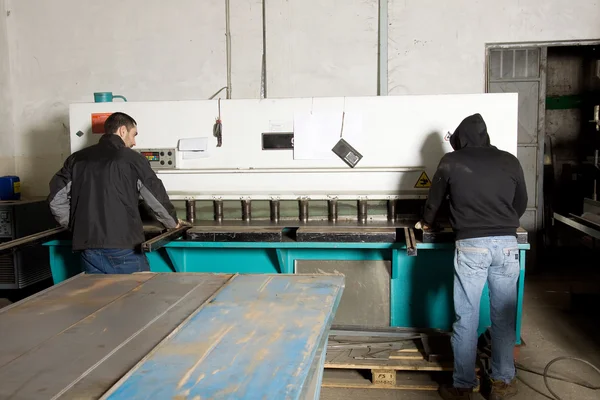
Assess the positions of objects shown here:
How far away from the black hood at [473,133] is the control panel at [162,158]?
1330 millimetres

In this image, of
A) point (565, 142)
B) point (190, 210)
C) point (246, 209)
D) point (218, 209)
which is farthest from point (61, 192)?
point (565, 142)

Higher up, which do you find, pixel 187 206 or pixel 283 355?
pixel 187 206

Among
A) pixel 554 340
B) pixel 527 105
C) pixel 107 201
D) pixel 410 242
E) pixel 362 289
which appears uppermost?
pixel 527 105

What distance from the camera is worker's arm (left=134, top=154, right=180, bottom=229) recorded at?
222 cm

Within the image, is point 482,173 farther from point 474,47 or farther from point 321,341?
point 474,47

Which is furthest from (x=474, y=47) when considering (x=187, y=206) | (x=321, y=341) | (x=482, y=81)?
(x=321, y=341)

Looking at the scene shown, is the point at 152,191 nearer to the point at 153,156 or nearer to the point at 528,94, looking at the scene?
the point at 153,156

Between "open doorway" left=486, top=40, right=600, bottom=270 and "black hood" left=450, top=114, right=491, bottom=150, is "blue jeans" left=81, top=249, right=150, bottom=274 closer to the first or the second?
"black hood" left=450, top=114, right=491, bottom=150

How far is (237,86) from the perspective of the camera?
146 inches

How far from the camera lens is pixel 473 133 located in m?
2.12

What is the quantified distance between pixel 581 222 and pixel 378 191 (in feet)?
3.47

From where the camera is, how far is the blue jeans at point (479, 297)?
6.77 feet

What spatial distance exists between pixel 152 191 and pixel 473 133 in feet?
4.39

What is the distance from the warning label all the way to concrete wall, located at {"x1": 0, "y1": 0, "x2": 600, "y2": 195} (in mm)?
1168
